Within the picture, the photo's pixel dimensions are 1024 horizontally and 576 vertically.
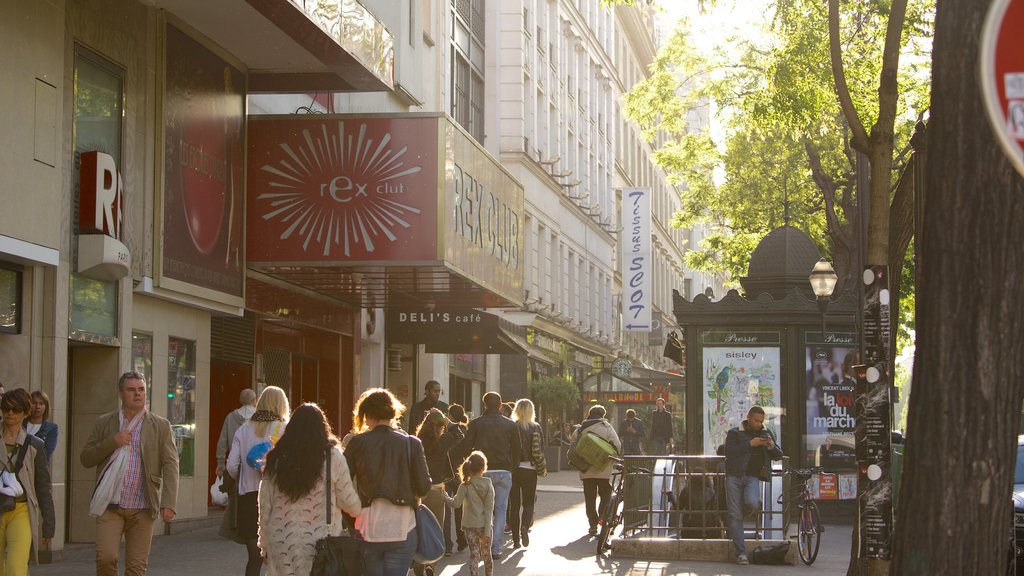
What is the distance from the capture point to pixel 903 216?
547 inches

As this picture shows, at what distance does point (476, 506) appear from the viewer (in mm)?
14094

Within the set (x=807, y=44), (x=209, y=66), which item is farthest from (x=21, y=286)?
(x=807, y=44)

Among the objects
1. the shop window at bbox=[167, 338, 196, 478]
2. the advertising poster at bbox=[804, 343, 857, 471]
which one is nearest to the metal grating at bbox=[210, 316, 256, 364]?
the shop window at bbox=[167, 338, 196, 478]

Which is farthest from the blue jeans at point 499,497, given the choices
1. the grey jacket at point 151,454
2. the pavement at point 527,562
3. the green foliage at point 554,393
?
the green foliage at point 554,393

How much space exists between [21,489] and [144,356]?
7.27 metres

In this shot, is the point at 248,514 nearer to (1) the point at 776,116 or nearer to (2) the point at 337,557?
(2) the point at 337,557

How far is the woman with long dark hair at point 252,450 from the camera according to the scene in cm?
1163

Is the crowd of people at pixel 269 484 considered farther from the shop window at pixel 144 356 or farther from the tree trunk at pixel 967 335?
the tree trunk at pixel 967 335

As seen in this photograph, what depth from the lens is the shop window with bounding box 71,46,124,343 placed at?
602 inches

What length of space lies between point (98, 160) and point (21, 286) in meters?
1.58

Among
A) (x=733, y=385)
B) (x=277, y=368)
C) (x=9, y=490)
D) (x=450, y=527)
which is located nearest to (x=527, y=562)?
(x=450, y=527)

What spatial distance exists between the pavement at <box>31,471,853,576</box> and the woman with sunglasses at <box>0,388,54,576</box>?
3.58 m

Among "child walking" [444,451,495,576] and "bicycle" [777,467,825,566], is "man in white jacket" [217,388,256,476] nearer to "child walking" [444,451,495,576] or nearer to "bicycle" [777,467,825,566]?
"child walking" [444,451,495,576]

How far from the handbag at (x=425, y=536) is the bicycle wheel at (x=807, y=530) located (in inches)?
293
